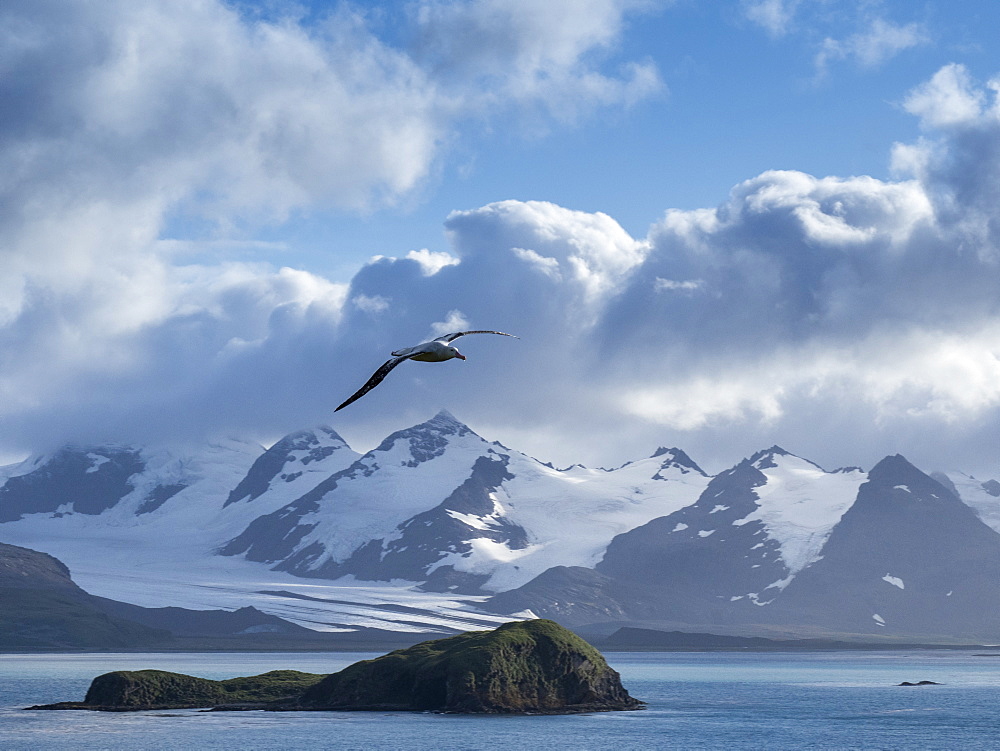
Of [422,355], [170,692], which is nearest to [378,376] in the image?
[422,355]

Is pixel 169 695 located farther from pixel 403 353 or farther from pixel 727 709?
pixel 403 353

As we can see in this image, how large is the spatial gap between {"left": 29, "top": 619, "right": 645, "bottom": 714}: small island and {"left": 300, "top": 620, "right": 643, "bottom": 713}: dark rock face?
0.11 metres

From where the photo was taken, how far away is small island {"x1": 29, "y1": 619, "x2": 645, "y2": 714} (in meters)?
153

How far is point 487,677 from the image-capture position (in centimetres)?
15162

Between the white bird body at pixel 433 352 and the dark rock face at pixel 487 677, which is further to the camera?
the dark rock face at pixel 487 677

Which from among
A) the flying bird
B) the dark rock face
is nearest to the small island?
the dark rock face

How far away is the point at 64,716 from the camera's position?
155 m

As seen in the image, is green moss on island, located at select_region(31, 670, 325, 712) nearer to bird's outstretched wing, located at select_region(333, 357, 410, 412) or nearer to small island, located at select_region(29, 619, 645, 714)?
small island, located at select_region(29, 619, 645, 714)

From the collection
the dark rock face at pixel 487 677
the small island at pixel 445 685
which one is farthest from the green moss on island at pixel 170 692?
the dark rock face at pixel 487 677

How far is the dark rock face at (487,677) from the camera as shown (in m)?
152

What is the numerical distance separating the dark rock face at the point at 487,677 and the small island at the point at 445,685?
115mm

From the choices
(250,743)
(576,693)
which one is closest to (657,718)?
(576,693)

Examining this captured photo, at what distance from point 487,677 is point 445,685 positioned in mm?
6352

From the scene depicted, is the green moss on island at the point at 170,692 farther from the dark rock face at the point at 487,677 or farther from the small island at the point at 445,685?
the dark rock face at the point at 487,677
